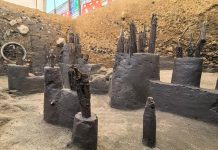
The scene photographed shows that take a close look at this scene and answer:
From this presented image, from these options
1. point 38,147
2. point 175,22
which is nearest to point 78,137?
point 38,147

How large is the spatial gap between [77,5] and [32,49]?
5.49m

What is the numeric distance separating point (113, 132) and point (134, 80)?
1559 millimetres

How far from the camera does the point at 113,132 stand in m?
3.34

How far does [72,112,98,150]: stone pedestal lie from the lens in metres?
2.65

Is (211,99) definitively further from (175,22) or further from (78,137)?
(175,22)

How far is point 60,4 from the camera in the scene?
16.2m

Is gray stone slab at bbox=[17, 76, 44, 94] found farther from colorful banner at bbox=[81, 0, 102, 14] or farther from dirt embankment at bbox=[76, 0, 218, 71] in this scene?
colorful banner at bbox=[81, 0, 102, 14]

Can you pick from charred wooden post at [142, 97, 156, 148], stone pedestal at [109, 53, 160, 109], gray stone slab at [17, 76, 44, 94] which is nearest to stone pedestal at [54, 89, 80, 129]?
charred wooden post at [142, 97, 156, 148]

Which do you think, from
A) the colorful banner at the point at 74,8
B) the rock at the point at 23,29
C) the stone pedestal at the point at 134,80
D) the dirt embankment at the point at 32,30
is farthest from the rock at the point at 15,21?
the stone pedestal at the point at 134,80

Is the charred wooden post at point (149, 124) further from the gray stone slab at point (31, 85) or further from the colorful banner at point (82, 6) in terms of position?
the colorful banner at point (82, 6)

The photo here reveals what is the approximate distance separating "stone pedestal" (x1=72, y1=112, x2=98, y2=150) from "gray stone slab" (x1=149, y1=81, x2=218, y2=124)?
2.12m

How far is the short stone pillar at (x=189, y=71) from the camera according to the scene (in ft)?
14.0

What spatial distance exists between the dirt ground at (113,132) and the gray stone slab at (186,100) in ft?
0.45

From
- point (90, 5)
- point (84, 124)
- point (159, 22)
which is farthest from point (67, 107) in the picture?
point (90, 5)
